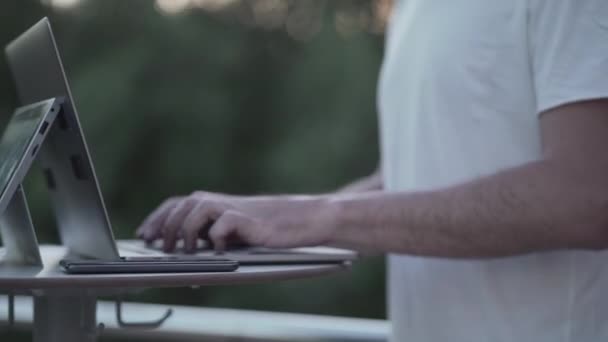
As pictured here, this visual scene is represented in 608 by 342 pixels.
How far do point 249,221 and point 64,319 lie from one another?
265 mm

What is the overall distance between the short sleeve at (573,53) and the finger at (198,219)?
1.52 feet

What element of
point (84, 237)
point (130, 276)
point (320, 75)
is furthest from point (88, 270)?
point (320, 75)

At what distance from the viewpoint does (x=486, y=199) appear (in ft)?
3.92

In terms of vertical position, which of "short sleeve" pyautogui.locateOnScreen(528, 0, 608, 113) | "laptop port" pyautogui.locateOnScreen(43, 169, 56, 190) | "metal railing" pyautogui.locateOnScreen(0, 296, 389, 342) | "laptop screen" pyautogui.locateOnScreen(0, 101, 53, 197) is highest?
"short sleeve" pyautogui.locateOnScreen(528, 0, 608, 113)

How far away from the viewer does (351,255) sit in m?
1.20

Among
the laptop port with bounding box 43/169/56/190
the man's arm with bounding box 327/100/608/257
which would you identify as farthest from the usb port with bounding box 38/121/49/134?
the man's arm with bounding box 327/100/608/257

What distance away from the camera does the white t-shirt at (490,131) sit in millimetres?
1208

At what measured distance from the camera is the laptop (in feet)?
3.41

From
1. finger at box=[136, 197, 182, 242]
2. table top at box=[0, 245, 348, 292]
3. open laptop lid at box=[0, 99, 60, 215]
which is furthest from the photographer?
finger at box=[136, 197, 182, 242]

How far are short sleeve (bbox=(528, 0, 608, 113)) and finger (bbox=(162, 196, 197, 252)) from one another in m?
0.49

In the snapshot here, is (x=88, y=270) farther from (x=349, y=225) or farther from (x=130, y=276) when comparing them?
(x=349, y=225)

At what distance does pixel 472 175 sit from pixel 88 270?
0.66m

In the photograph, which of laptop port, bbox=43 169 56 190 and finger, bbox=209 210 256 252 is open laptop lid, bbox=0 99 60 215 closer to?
laptop port, bbox=43 169 56 190

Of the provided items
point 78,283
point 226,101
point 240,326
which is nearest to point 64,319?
point 78,283
